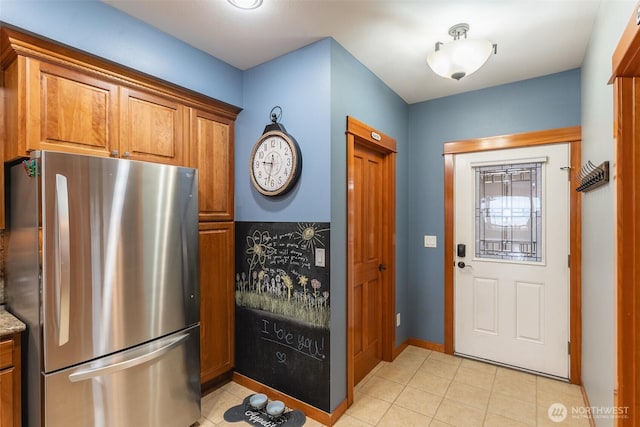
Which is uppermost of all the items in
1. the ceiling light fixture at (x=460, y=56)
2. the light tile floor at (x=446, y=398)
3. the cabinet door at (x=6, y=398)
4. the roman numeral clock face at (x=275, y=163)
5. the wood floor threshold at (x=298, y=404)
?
the ceiling light fixture at (x=460, y=56)

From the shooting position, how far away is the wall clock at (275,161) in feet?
7.32

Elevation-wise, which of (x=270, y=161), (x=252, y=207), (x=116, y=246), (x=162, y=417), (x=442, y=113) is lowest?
(x=162, y=417)

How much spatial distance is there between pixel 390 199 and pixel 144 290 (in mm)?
2150

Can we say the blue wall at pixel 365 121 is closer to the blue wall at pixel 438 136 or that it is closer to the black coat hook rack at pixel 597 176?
the blue wall at pixel 438 136

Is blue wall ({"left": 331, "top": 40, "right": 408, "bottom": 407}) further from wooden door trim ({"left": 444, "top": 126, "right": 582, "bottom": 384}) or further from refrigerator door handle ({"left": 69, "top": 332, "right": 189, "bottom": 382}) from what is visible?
wooden door trim ({"left": 444, "top": 126, "right": 582, "bottom": 384})

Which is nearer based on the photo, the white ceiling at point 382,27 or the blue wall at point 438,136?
the white ceiling at point 382,27

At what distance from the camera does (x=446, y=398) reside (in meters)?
2.37

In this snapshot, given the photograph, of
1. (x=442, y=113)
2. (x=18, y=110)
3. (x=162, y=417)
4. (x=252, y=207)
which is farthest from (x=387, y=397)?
(x=18, y=110)

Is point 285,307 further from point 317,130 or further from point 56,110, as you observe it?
point 56,110

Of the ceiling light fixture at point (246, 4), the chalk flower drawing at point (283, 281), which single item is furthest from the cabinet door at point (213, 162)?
the ceiling light fixture at point (246, 4)

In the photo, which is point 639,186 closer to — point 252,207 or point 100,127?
point 252,207

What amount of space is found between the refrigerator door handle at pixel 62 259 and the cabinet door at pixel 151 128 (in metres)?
0.53

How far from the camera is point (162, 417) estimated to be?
182cm

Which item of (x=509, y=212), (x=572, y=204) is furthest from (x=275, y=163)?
(x=572, y=204)
